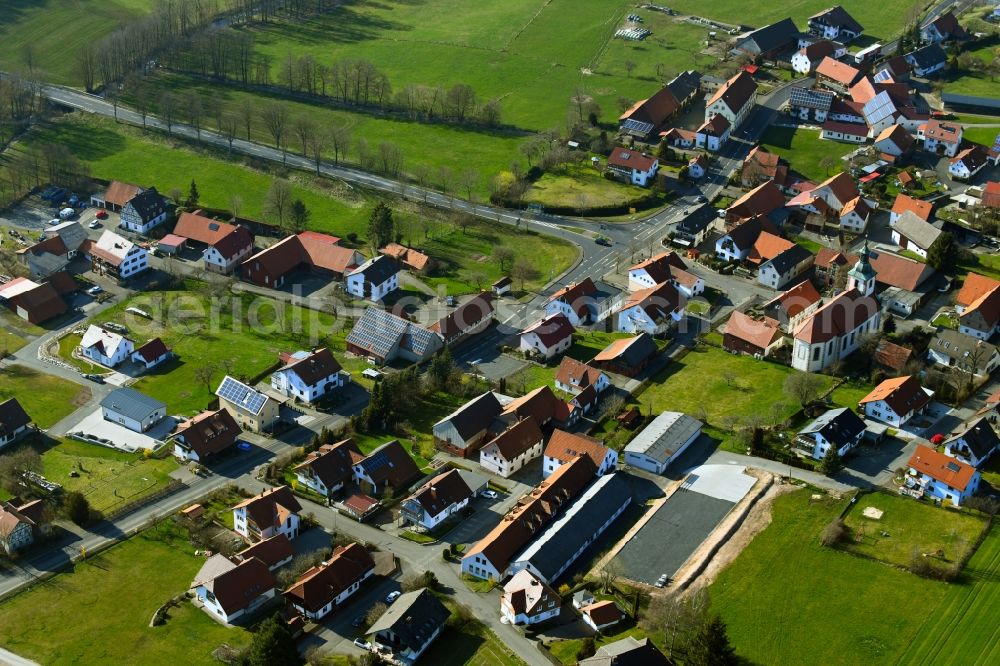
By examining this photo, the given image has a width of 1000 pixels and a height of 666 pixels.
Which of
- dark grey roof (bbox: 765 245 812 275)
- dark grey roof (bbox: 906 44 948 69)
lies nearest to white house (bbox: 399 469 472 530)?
dark grey roof (bbox: 765 245 812 275)

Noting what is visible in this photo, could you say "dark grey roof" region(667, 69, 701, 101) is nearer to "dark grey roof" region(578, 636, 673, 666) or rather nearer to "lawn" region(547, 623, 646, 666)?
"lawn" region(547, 623, 646, 666)

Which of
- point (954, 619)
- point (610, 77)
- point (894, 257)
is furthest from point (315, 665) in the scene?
point (610, 77)

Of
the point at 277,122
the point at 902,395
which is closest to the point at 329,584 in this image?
the point at 902,395

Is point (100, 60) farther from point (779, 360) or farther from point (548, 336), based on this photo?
point (779, 360)

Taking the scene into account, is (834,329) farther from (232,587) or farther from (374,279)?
(232,587)

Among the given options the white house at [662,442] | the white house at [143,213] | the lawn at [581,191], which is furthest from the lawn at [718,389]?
the white house at [143,213]

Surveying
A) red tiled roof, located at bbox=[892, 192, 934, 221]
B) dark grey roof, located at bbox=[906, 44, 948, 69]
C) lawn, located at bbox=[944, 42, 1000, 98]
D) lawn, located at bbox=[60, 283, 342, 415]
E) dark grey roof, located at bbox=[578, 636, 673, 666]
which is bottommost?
lawn, located at bbox=[60, 283, 342, 415]

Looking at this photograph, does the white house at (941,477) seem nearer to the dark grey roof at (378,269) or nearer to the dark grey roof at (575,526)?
the dark grey roof at (575,526)

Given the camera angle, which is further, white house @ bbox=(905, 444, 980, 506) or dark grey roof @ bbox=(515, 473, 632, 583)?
white house @ bbox=(905, 444, 980, 506)
